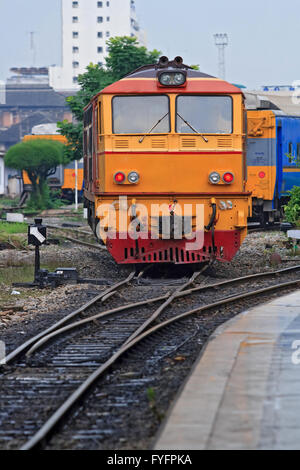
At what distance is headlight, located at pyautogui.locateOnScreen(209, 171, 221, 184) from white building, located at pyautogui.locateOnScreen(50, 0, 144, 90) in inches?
4831

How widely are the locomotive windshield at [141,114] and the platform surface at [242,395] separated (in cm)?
572

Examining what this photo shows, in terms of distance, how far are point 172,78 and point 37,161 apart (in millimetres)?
30950

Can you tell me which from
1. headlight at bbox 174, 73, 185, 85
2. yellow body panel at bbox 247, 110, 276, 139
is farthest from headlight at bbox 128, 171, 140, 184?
yellow body panel at bbox 247, 110, 276, 139

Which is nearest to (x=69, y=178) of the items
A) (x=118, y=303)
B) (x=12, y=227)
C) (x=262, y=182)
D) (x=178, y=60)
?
(x=12, y=227)

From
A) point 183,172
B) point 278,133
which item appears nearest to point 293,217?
point 278,133

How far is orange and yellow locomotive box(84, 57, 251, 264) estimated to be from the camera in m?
14.8

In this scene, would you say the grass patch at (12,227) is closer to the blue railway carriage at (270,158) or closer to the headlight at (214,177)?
the blue railway carriage at (270,158)

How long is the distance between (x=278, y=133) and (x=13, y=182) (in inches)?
1771

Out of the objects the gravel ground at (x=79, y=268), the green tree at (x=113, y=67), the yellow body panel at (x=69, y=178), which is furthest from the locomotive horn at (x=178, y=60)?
the yellow body panel at (x=69, y=178)

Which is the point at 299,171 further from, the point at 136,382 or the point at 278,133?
the point at 136,382

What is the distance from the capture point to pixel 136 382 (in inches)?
302

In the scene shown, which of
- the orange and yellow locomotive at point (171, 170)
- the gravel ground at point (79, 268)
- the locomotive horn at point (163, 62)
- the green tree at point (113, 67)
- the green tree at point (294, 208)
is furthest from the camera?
the green tree at point (113, 67)

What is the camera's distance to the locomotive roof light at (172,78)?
14984 mm
